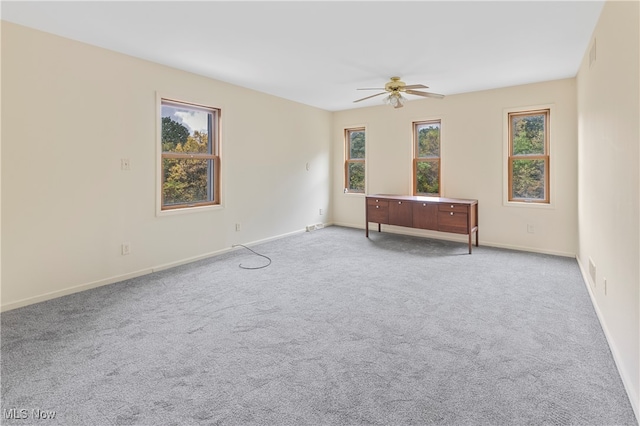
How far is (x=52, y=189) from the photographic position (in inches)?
122

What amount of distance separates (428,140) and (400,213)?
148 cm

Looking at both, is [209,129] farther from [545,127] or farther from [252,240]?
[545,127]

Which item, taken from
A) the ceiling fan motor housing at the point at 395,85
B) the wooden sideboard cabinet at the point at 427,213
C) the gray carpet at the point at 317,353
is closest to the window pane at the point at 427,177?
the wooden sideboard cabinet at the point at 427,213

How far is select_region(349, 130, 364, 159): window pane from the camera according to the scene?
6793mm

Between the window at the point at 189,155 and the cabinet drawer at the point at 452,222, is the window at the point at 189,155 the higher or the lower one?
the higher one

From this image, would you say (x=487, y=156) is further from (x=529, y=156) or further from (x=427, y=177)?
(x=427, y=177)

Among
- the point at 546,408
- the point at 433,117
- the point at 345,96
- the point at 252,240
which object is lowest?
the point at 546,408

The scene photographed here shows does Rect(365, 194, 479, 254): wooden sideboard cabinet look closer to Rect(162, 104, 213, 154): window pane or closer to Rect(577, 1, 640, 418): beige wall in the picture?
Rect(577, 1, 640, 418): beige wall

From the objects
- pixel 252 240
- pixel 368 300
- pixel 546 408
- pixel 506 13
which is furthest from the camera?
pixel 252 240

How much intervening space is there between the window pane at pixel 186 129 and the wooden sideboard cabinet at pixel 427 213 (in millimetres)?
2967

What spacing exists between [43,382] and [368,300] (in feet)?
7.79

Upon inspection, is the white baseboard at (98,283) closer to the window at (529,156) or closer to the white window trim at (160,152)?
the white window trim at (160,152)

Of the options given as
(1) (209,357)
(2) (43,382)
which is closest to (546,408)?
(1) (209,357)

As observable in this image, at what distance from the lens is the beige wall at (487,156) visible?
4555mm
